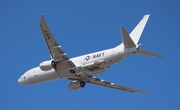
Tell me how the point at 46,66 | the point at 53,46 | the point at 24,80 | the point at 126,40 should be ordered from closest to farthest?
the point at 126,40, the point at 53,46, the point at 46,66, the point at 24,80

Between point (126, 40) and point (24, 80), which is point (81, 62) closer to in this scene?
point (126, 40)

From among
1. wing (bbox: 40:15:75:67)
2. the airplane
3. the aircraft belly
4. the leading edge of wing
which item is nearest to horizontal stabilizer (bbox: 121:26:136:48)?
the airplane

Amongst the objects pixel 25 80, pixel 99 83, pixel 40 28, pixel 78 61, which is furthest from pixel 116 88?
pixel 40 28

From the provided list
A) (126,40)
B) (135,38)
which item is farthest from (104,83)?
(126,40)

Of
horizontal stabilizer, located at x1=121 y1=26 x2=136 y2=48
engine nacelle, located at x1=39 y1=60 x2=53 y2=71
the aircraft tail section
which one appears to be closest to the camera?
horizontal stabilizer, located at x1=121 y1=26 x2=136 y2=48

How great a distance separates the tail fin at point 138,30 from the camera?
154ft

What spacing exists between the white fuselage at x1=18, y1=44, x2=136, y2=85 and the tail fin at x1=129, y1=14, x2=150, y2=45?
2.35 metres

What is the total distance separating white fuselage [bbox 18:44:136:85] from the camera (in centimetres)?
4503

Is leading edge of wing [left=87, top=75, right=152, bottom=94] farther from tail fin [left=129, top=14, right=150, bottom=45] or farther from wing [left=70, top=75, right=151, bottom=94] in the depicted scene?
tail fin [left=129, top=14, right=150, bottom=45]

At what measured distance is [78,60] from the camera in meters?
47.5

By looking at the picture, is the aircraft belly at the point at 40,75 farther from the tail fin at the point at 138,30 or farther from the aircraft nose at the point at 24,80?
the tail fin at the point at 138,30

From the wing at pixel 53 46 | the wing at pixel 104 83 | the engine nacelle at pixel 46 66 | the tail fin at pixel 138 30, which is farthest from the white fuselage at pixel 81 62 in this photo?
the wing at pixel 104 83

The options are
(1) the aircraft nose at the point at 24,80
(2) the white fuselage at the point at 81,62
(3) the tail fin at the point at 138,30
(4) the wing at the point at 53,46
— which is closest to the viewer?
(4) the wing at the point at 53,46

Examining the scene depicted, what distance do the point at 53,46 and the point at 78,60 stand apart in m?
4.76
